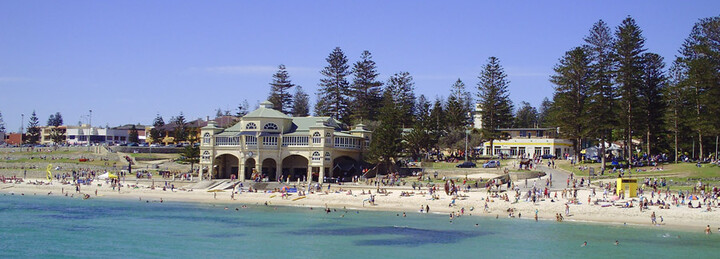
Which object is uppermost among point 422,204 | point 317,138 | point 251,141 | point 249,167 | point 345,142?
point 317,138

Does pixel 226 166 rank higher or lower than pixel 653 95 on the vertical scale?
lower

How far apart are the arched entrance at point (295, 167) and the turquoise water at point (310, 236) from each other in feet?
48.5

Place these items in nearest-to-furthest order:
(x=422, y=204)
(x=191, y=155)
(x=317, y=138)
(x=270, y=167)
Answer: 1. (x=422, y=204)
2. (x=317, y=138)
3. (x=270, y=167)
4. (x=191, y=155)

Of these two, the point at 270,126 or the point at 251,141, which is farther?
the point at 270,126

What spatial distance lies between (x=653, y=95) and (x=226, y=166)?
34787 millimetres

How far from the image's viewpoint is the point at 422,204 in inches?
1711

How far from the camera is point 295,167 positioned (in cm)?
5822

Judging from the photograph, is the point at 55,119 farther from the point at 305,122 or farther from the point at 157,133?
the point at 305,122

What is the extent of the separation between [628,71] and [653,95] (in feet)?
16.3

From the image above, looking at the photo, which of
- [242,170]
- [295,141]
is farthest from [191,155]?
[295,141]

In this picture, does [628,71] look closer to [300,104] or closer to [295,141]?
[295,141]

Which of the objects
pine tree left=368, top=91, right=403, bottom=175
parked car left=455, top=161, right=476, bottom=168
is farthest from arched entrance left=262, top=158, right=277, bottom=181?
parked car left=455, top=161, right=476, bottom=168

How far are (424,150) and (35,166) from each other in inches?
1503

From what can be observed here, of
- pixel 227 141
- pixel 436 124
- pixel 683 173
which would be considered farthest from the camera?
pixel 436 124
